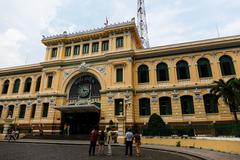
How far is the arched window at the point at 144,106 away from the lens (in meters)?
25.7

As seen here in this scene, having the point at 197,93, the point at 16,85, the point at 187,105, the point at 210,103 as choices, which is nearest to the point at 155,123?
the point at 187,105

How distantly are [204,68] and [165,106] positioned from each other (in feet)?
24.7

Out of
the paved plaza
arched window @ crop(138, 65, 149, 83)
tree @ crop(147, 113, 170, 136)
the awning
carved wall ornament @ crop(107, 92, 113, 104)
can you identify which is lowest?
the paved plaza

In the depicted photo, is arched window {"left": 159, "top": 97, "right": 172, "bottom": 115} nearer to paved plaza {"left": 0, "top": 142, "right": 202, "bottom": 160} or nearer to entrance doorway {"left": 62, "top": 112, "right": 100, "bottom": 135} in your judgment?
entrance doorway {"left": 62, "top": 112, "right": 100, "bottom": 135}

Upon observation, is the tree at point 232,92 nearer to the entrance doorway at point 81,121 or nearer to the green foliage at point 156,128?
the green foliage at point 156,128

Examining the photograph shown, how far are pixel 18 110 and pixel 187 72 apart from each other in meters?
28.9

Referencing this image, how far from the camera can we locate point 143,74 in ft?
91.0

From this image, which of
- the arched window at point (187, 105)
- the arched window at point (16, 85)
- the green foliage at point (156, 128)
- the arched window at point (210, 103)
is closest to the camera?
the green foliage at point (156, 128)

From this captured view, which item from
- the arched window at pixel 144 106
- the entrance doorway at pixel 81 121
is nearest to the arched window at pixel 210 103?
the arched window at pixel 144 106

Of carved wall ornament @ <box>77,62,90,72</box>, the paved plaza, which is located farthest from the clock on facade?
the paved plaza

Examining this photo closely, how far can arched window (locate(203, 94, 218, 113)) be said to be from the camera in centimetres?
2322

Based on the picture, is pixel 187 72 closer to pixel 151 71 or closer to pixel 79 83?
pixel 151 71

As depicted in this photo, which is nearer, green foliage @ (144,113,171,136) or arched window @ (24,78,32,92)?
green foliage @ (144,113,171,136)

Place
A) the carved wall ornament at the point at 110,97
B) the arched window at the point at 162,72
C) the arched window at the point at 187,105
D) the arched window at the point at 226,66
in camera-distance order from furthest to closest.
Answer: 1. the arched window at the point at 162,72
2. the carved wall ornament at the point at 110,97
3. the arched window at the point at 226,66
4. the arched window at the point at 187,105
